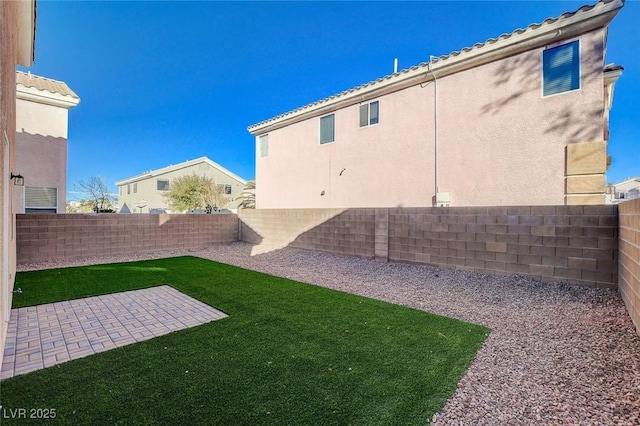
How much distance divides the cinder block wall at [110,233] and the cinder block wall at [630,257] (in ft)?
43.2

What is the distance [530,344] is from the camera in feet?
12.1

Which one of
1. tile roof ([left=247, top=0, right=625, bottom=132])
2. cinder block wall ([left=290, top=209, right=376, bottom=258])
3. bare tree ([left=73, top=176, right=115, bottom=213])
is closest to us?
tile roof ([left=247, top=0, right=625, bottom=132])

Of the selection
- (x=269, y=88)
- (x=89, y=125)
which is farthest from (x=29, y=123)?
(x=89, y=125)

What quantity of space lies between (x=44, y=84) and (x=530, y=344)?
17.9m

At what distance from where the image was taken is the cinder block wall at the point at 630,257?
12.2 ft

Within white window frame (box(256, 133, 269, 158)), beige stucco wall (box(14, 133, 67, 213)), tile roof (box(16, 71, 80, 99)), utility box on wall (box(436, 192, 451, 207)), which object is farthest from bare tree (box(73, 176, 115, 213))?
utility box on wall (box(436, 192, 451, 207))

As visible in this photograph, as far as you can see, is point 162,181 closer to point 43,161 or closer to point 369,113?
point 43,161

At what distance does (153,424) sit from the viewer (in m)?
2.26

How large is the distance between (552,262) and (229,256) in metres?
9.52

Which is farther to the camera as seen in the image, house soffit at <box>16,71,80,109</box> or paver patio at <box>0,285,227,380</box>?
house soffit at <box>16,71,80,109</box>

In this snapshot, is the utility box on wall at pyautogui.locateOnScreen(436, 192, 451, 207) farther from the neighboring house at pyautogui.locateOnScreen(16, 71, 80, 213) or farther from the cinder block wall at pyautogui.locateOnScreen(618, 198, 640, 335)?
the neighboring house at pyautogui.locateOnScreen(16, 71, 80, 213)

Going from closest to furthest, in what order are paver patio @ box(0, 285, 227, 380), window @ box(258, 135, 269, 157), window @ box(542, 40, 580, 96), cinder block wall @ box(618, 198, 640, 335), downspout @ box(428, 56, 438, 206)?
paver patio @ box(0, 285, 227, 380)
cinder block wall @ box(618, 198, 640, 335)
window @ box(542, 40, 580, 96)
downspout @ box(428, 56, 438, 206)
window @ box(258, 135, 269, 157)

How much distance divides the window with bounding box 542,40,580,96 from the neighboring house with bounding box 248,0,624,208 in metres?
0.02

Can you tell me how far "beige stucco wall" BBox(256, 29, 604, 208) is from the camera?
762 centimetres
